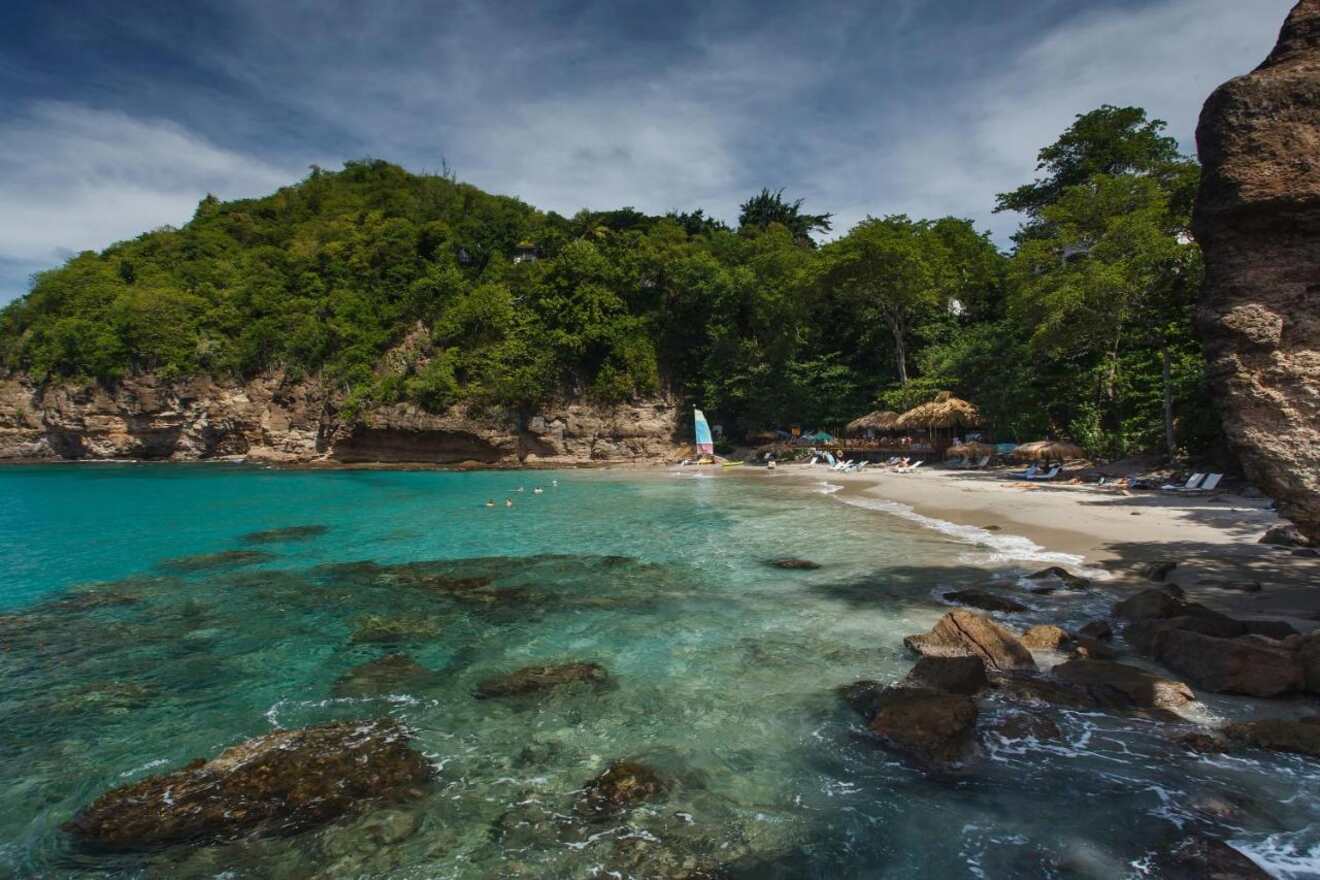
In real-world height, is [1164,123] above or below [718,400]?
above

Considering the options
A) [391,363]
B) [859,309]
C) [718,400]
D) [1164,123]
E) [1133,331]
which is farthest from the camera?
[391,363]

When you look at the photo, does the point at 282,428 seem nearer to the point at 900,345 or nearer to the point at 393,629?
the point at 900,345

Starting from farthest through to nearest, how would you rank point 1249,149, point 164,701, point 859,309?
1. point 859,309
2. point 164,701
3. point 1249,149

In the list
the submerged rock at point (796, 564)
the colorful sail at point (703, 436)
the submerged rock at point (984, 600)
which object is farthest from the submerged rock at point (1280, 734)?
the colorful sail at point (703, 436)

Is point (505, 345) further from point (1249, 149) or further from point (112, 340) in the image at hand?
point (1249, 149)

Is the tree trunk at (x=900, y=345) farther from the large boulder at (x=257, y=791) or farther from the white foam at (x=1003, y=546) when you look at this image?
the large boulder at (x=257, y=791)

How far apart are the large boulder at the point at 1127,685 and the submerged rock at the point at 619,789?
166 inches

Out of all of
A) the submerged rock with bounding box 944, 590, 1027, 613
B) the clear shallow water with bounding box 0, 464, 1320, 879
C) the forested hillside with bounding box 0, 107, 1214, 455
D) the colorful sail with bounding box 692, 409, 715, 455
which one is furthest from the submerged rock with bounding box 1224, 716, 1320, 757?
the colorful sail with bounding box 692, 409, 715, 455

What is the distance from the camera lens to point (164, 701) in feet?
21.8

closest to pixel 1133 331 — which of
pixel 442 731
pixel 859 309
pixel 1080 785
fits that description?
pixel 859 309

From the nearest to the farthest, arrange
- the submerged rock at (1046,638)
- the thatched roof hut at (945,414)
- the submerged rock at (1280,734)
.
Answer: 1. the submerged rock at (1280,734)
2. the submerged rock at (1046,638)
3. the thatched roof hut at (945,414)

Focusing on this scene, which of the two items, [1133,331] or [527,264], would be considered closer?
[1133,331]

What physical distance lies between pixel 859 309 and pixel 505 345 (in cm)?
2291

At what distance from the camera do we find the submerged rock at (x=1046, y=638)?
7113 mm
